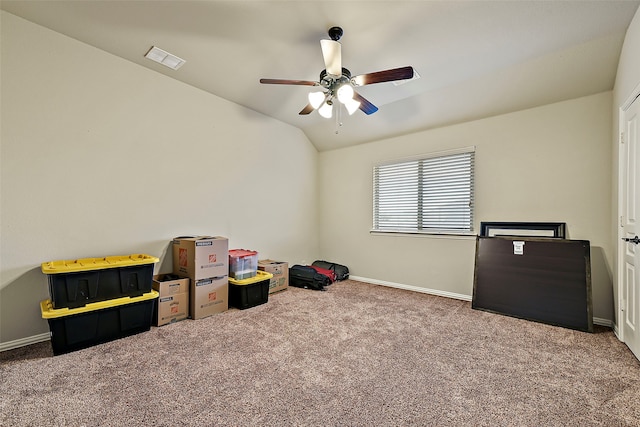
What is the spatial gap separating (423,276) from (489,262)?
998mm

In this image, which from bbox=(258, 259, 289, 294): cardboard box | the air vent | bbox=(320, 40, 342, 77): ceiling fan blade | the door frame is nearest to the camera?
bbox=(320, 40, 342, 77): ceiling fan blade

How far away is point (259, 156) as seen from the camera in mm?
4359

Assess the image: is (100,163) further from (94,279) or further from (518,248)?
(518,248)

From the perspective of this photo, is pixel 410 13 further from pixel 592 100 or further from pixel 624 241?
pixel 624 241

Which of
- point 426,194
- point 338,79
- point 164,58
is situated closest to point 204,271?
point 164,58

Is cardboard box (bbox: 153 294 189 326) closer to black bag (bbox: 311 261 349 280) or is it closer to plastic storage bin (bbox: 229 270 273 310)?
plastic storage bin (bbox: 229 270 273 310)

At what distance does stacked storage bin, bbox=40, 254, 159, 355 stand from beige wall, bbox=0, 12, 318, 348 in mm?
271

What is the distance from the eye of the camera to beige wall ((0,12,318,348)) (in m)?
2.39

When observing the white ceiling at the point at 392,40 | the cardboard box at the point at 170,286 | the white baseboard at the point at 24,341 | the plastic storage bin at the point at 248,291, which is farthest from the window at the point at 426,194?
the white baseboard at the point at 24,341

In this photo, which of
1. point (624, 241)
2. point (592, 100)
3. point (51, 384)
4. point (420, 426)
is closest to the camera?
point (420, 426)

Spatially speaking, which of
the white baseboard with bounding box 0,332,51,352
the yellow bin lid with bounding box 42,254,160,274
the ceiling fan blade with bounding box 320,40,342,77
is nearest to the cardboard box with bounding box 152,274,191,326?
the yellow bin lid with bounding box 42,254,160,274

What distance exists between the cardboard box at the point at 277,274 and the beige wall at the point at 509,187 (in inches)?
51.9

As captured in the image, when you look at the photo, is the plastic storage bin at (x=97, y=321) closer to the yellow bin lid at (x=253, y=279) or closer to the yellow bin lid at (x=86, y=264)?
the yellow bin lid at (x=86, y=264)

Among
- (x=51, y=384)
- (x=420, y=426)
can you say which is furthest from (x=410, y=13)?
(x=51, y=384)
